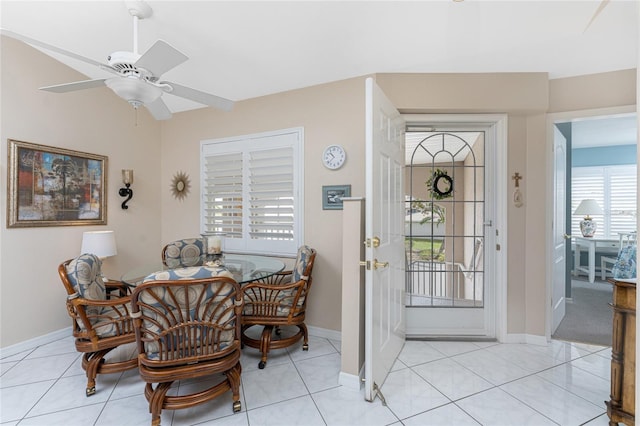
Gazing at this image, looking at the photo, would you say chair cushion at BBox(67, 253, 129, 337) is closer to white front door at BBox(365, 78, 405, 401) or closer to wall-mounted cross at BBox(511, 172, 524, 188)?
white front door at BBox(365, 78, 405, 401)

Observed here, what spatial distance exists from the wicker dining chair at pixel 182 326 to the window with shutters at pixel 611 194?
7108mm

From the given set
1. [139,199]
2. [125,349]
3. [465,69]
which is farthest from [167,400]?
[465,69]

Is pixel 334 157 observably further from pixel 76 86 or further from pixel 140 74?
pixel 76 86

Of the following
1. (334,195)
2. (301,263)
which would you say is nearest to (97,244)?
(301,263)

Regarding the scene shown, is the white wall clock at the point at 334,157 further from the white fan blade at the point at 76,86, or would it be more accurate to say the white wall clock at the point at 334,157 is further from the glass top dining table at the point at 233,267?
the white fan blade at the point at 76,86

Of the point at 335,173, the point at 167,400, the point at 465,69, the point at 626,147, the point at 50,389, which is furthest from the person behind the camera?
the point at 626,147

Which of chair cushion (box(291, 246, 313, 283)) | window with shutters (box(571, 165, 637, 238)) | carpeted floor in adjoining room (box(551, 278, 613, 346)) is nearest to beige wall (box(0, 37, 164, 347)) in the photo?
chair cushion (box(291, 246, 313, 283))

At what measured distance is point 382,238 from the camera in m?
2.18

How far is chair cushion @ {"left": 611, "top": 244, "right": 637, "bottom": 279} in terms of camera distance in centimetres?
204

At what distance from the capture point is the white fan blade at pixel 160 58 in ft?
5.22

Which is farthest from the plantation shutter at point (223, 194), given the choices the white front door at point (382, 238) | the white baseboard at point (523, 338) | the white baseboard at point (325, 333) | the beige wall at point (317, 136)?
the white baseboard at point (523, 338)

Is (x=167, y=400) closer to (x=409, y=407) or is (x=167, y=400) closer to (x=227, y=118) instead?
(x=409, y=407)

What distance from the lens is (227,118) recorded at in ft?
12.1

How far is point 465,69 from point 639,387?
2.70 meters
